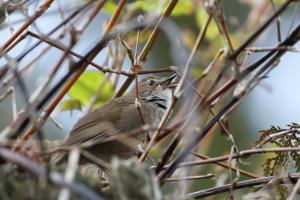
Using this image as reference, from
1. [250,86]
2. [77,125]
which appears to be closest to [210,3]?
[250,86]

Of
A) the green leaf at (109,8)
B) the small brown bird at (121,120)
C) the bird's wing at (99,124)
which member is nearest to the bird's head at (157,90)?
the small brown bird at (121,120)

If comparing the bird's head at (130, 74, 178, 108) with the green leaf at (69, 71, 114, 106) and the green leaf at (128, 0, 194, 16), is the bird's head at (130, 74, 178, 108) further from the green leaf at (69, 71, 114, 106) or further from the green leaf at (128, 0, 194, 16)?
the green leaf at (69, 71, 114, 106)

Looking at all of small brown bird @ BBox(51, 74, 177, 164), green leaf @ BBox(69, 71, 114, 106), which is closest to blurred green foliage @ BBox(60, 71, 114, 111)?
green leaf @ BBox(69, 71, 114, 106)

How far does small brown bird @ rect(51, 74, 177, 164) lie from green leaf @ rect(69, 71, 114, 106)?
8.3 inches

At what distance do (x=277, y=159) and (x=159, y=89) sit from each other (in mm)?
1616

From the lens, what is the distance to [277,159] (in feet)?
8.13

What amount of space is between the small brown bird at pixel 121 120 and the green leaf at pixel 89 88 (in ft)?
0.69

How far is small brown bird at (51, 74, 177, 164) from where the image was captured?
326cm

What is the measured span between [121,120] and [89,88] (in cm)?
94

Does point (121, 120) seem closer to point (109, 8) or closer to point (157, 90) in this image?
point (157, 90)

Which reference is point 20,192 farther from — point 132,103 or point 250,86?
point 132,103

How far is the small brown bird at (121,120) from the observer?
10.7 ft

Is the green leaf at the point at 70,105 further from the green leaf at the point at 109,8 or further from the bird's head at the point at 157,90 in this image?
the bird's head at the point at 157,90

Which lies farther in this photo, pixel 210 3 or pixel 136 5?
pixel 136 5
